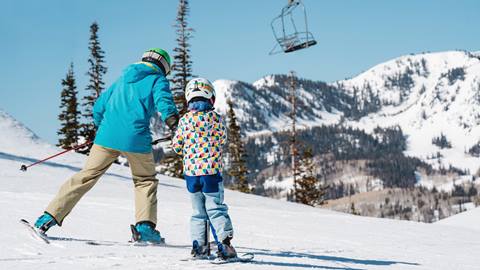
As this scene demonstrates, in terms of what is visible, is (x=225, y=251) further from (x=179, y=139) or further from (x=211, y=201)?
(x=179, y=139)

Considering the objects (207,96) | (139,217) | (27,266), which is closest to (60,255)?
(27,266)

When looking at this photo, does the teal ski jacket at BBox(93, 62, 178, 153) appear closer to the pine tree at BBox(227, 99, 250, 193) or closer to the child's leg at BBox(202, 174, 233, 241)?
the child's leg at BBox(202, 174, 233, 241)

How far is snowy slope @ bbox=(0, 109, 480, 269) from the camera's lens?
5035 mm

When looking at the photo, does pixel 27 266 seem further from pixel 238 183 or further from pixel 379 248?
pixel 238 183

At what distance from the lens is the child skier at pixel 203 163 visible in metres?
5.16

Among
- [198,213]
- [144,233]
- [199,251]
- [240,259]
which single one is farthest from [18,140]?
[240,259]

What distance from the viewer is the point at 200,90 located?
5.30 metres

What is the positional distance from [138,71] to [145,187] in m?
1.32

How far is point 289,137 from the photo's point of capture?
150 feet

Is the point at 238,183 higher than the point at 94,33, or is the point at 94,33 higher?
the point at 94,33

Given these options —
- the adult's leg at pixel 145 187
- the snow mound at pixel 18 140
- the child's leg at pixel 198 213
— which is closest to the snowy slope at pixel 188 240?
the child's leg at pixel 198 213

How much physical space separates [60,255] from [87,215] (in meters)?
3.02

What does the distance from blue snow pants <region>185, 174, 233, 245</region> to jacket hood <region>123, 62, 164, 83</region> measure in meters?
1.31

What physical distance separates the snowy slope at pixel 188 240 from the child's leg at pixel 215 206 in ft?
1.17
